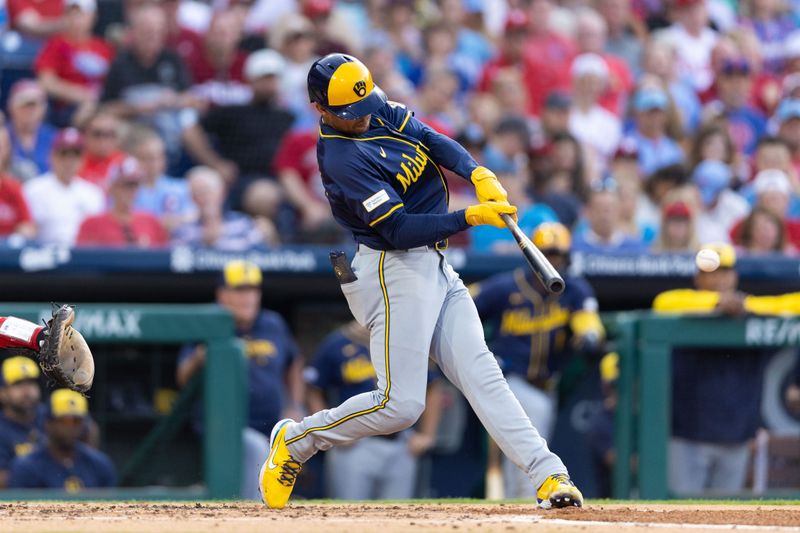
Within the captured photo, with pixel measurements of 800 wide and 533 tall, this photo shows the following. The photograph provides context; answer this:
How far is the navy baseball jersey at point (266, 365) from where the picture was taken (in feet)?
24.9

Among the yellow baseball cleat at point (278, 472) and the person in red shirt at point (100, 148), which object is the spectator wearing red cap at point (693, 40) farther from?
the yellow baseball cleat at point (278, 472)

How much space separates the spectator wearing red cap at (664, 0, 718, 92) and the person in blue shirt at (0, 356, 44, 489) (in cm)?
644

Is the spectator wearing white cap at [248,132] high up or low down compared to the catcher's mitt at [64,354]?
up

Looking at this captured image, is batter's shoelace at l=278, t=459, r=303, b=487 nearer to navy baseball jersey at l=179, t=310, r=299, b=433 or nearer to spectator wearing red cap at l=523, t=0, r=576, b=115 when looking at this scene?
navy baseball jersey at l=179, t=310, r=299, b=433

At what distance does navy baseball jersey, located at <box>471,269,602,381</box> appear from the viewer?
770 centimetres

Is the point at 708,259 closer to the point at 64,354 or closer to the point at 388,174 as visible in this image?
the point at 388,174

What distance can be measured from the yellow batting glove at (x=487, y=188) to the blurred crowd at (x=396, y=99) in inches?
133

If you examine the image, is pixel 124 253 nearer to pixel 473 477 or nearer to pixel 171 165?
pixel 171 165

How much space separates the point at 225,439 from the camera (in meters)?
7.10

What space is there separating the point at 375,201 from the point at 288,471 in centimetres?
120

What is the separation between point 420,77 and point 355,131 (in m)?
5.70

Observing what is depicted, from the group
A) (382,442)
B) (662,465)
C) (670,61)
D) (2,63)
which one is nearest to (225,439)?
(382,442)

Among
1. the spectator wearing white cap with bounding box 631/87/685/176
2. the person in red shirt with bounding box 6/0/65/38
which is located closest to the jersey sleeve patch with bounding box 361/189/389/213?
the person in red shirt with bounding box 6/0/65/38

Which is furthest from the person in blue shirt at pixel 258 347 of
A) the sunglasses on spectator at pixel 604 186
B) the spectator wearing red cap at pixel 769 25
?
the spectator wearing red cap at pixel 769 25
